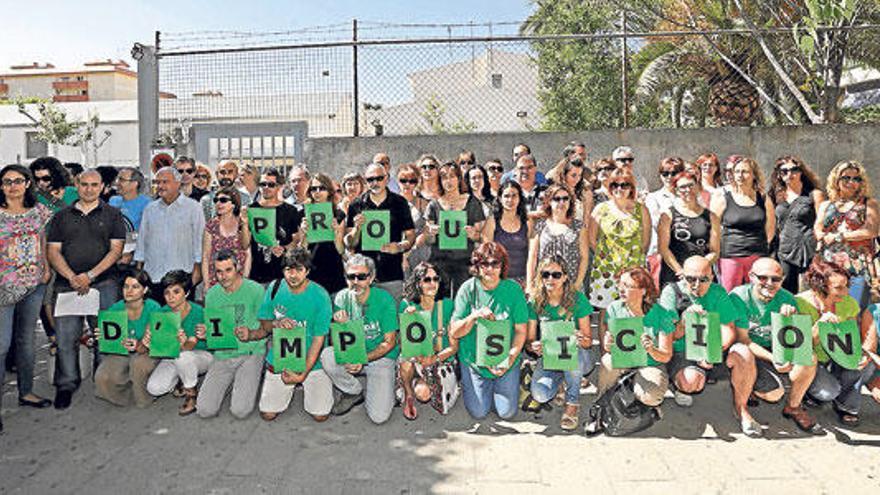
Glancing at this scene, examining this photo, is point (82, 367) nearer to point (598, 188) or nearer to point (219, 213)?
point (219, 213)

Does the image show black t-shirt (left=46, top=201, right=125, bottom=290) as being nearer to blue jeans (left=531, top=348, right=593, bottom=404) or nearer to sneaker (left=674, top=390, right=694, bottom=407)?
blue jeans (left=531, top=348, right=593, bottom=404)

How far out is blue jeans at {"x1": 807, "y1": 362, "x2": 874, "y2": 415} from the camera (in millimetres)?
4797

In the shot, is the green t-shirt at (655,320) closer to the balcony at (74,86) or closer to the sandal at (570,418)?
the sandal at (570,418)

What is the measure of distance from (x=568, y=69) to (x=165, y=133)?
1736 centimetres

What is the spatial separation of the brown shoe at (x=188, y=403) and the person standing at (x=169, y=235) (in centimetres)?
91

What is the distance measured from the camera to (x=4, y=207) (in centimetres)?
504

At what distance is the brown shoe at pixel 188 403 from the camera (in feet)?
17.0

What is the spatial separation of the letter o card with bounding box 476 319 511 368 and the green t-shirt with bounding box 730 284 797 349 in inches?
64.2

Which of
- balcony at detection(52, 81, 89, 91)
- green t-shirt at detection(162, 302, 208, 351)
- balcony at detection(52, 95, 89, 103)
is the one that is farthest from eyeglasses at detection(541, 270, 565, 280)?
balcony at detection(52, 81, 89, 91)

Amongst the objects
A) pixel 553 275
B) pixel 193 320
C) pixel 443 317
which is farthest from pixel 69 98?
pixel 553 275

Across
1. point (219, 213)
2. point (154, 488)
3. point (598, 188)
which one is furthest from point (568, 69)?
point (154, 488)

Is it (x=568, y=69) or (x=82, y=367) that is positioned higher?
(x=568, y=69)

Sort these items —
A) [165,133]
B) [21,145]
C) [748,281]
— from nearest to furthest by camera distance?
1. [748,281]
2. [165,133]
3. [21,145]

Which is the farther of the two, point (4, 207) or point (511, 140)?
point (511, 140)
